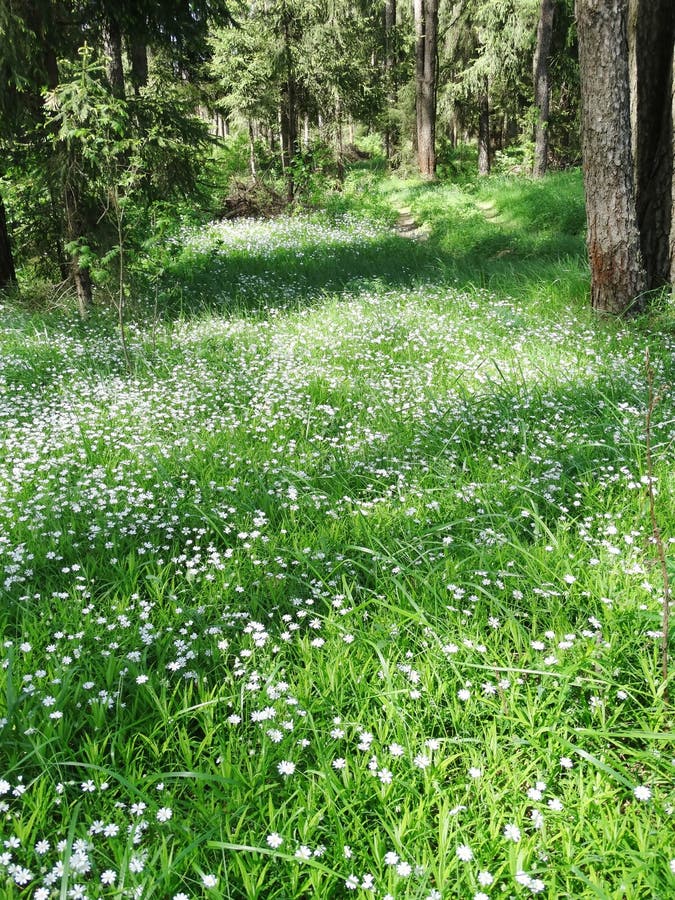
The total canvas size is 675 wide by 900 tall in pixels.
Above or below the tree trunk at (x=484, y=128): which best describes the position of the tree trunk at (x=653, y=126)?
below

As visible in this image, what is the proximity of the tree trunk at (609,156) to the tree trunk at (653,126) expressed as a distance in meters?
0.65

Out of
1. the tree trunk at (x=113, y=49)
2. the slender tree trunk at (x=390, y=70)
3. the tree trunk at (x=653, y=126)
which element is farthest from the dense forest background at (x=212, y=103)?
the tree trunk at (x=653, y=126)

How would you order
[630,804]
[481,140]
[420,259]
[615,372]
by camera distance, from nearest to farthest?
[630,804] → [615,372] → [420,259] → [481,140]

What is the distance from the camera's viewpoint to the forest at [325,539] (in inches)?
69.4

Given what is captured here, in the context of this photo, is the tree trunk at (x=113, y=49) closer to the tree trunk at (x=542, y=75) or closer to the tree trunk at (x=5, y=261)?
the tree trunk at (x=5, y=261)

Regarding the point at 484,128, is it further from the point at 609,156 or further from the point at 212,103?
the point at 609,156

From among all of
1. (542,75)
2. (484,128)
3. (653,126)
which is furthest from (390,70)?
(653,126)

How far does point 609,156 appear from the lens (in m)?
6.23

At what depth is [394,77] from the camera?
30.6m

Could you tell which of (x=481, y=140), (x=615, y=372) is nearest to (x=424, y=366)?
(x=615, y=372)

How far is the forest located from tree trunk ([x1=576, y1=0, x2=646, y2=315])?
1.2 inches

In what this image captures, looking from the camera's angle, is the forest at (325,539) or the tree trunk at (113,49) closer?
the forest at (325,539)

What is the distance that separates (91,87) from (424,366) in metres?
4.96

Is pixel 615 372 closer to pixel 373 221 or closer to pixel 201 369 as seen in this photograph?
pixel 201 369
